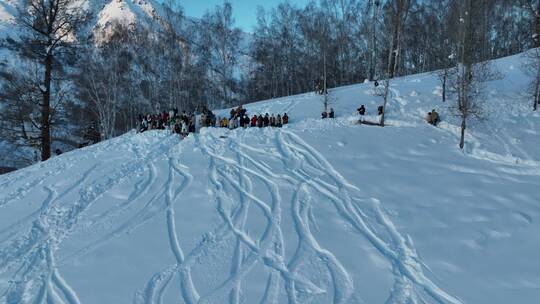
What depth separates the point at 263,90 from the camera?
51750 millimetres

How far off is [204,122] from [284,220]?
43.7 feet

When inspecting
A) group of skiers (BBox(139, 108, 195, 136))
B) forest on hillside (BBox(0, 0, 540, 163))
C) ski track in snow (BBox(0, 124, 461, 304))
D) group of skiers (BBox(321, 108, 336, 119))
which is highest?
forest on hillside (BBox(0, 0, 540, 163))

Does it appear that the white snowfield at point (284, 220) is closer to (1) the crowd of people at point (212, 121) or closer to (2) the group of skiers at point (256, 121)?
(1) the crowd of people at point (212, 121)

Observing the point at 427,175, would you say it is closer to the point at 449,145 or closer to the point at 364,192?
the point at 364,192

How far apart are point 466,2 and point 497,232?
42.4 feet

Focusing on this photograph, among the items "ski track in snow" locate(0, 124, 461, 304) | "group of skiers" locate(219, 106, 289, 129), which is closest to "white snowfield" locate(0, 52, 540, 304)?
"ski track in snow" locate(0, 124, 461, 304)

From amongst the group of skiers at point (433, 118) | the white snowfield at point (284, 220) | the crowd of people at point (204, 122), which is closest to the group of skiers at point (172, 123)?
the crowd of people at point (204, 122)

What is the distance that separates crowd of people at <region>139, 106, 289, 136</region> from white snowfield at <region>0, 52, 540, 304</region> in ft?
8.27

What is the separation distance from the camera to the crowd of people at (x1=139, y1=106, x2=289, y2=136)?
21.3m

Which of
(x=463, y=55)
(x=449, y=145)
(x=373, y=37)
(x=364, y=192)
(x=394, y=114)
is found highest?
(x=373, y=37)

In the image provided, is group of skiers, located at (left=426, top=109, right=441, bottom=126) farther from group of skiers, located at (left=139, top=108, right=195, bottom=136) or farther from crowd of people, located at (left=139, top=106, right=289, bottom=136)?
group of skiers, located at (left=139, top=108, right=195, bottom=136)

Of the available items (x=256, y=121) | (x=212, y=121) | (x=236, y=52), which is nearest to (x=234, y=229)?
(x=256, y=121)

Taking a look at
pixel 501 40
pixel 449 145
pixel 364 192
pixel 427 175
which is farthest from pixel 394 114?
pixel 501 40

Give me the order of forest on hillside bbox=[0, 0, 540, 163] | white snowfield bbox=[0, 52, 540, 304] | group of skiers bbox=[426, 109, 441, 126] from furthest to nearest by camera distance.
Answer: forest on hillside bbox=[0, 0, 540, 163] < group of skiers bbox=[426, 109, 441, 126] < white snowfield bbox=[0, 52, 540, 304]
